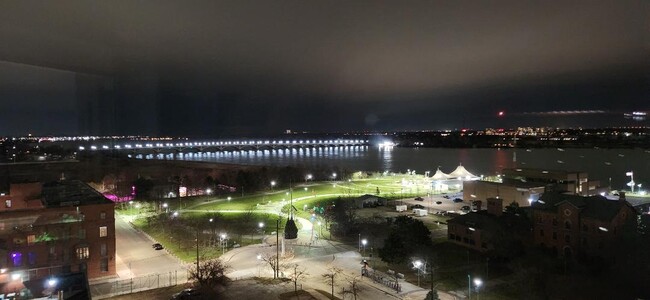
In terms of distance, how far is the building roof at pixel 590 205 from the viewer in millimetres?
6292

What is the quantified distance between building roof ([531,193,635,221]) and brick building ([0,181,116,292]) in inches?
256

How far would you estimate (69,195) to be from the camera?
688 centimetres

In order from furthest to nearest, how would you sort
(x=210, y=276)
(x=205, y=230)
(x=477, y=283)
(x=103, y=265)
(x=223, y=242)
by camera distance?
(x=205, y=230)
(x=223, y=242)
(x=103, y=265)
(x=210, y=276)
(x=477, y=283)

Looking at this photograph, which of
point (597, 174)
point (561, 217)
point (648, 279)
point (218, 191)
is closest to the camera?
point (648, 279)

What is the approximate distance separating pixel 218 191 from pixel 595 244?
1068 cm

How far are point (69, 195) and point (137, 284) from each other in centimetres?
224

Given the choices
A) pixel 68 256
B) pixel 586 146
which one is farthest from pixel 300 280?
pixel 586 146

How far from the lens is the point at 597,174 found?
2078 centimetres

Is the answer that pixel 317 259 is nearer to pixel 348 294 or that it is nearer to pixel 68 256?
pixel 348 294

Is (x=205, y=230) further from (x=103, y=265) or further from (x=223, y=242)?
(x=103, y=265)

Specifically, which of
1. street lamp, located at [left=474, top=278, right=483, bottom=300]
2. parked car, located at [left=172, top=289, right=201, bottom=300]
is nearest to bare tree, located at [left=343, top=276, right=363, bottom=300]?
street lamp, located at [left=474, top=278, right=483, bottom=300]

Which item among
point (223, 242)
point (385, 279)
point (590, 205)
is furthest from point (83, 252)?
point (590, 205)

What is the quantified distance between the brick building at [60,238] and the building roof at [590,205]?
6.51m

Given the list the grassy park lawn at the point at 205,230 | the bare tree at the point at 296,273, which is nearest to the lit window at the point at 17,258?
the grassy park lawn at the point at 205,230
